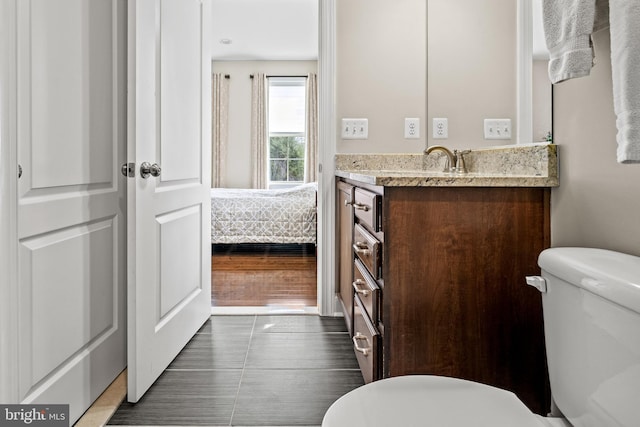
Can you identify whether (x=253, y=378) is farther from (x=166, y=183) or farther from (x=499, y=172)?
(x=499, y=172)

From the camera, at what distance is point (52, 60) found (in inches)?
51.3

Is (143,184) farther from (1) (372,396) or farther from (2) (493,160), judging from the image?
(2) (493,160)

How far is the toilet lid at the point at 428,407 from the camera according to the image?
74 centimetres

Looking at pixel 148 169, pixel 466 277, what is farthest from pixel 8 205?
pixel 466 277

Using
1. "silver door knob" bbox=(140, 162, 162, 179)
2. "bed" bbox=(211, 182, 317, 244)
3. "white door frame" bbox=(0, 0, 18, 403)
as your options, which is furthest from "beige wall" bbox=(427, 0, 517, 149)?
"bed" bbox=(211, 182, 317, 244)

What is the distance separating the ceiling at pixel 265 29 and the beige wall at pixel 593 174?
164 inches

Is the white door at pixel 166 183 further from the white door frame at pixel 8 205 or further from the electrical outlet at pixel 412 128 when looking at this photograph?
the electrical outlet at pixel 412 128

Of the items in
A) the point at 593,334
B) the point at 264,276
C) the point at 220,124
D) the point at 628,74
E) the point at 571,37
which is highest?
the point at 220,124

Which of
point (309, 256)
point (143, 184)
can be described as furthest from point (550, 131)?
point (309, 256)

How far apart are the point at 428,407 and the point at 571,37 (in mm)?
780

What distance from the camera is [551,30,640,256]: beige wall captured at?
36.7 inches

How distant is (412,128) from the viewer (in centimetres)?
252

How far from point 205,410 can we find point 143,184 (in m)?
0.84

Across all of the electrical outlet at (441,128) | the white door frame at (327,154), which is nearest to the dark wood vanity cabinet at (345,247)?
the white door frame at (327,154)
